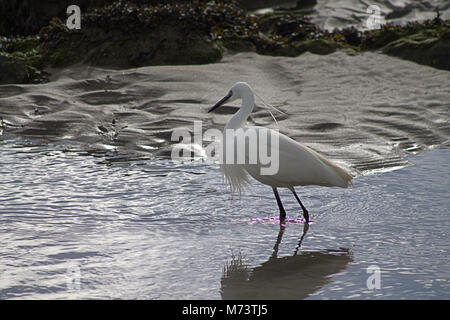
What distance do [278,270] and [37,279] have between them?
1.58 meters

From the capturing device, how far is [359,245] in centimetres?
452

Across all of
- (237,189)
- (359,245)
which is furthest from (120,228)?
(359,245)

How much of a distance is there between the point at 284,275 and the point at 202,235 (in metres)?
0.92

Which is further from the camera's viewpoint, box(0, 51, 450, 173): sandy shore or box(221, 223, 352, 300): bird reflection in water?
box(0, 51, 450, 173): sandy shore

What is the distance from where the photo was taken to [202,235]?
473 centimetres

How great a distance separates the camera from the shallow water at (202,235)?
380 cm

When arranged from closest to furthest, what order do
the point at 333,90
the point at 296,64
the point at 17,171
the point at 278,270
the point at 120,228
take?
the point at 278,270 < the point at 120,228 < the point at 17,171 < the point at 333,90 < the point at 296,64

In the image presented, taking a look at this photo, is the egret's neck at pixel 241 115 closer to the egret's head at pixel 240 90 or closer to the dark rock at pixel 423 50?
the egret's head at pixel 240 90

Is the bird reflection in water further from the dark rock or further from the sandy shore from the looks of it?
the dark rock

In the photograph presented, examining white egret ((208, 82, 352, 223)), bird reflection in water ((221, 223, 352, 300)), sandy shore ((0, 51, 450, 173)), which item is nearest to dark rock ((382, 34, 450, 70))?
sandy shore ((0, 51, 450, 173))

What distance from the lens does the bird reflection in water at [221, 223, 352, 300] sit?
12.3ft

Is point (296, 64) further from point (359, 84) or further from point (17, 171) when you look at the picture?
point (17, 171)

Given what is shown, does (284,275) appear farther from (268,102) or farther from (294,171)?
(268,102)

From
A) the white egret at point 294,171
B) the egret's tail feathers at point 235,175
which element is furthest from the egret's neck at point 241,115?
the egret's tail feathers at point 235,175
